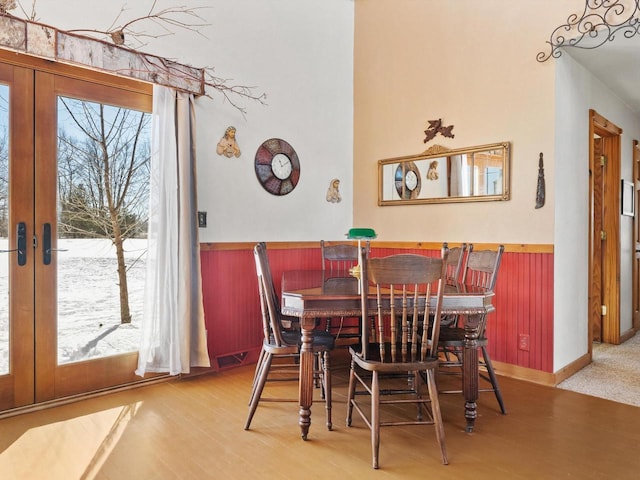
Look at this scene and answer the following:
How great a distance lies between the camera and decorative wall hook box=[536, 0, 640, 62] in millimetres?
2812

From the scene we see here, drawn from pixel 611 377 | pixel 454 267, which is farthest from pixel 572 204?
pixel 611 377

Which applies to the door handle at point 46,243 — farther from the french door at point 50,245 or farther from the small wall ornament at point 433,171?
the small wall ornament at point 433,171

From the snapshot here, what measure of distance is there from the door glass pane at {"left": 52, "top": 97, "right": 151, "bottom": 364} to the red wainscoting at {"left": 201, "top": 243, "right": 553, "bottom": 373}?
1.86 ft

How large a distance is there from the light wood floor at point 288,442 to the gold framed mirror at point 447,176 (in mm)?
1590

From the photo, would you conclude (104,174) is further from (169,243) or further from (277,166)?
(277,166)

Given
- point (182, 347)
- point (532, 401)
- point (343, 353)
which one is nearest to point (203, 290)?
point (182, 347)

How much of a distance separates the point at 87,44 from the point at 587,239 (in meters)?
3.99

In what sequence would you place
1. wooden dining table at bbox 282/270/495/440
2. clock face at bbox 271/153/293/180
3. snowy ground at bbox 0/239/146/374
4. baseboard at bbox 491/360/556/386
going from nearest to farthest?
wooden dining table at bbox 282/270/495/440 → snowy ground at bbox 0/239/146/374 → baseboard at bbox 491/360/556/386 → clock face at bbox 271/153/293/180

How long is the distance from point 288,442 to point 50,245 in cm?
187

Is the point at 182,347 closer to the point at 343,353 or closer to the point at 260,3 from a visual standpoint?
the point at 343,353

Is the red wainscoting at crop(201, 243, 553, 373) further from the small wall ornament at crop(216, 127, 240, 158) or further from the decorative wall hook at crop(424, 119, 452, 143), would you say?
the decorative wall hook at crop(424, 119, 452, 143)

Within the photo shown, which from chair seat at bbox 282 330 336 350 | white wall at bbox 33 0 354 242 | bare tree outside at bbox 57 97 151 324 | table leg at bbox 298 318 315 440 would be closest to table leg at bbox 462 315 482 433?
chair seat at bbox 282 330 336 350

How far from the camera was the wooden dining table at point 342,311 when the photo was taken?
2188 millimetres

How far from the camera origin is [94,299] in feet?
9.69
